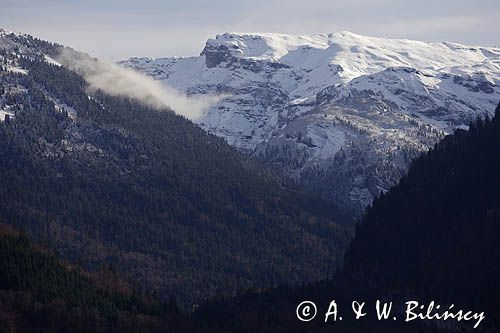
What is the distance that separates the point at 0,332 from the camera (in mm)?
192000

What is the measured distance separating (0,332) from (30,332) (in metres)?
8.53

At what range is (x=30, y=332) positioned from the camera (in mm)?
199750
